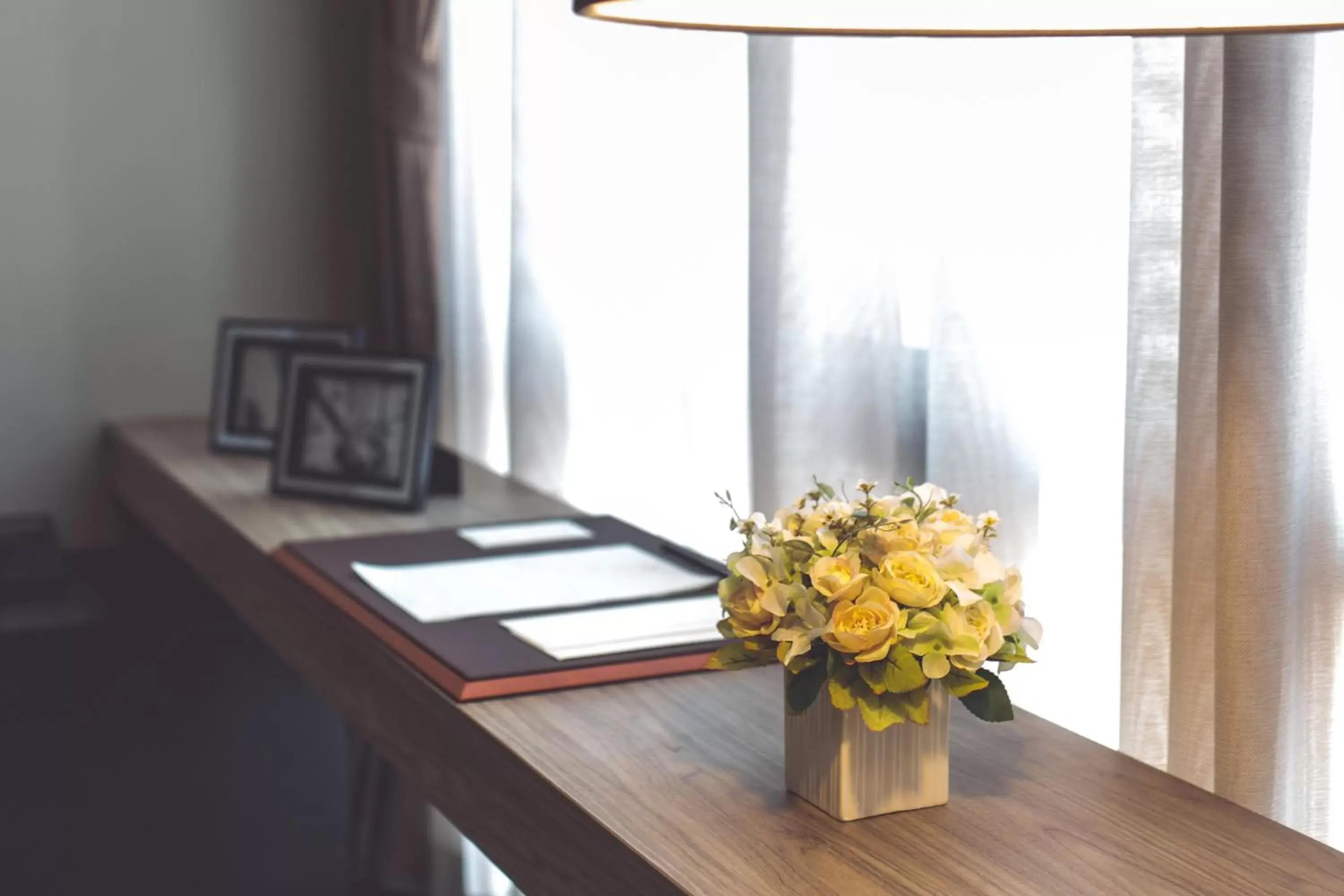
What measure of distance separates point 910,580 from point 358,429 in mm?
1418

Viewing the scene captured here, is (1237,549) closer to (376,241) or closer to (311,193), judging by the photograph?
(376,241)

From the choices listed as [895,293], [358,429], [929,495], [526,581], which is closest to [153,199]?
[358,429]

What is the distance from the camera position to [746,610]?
1.11 m

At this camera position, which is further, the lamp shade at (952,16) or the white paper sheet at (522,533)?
the white paper sheet at (522,533)

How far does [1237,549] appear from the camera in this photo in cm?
125

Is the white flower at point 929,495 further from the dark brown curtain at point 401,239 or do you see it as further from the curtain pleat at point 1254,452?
the dark brown curtain at point 401,239

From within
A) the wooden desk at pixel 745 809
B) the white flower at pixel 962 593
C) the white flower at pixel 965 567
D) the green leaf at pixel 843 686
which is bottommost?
the wooden desk at pixel 745 809

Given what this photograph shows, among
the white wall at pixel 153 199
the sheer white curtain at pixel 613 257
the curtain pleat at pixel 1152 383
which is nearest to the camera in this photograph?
the curtain pleat at pixel 1152 383

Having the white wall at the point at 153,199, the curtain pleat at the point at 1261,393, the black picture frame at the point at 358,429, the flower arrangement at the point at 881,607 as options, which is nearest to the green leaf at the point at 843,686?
the flower arrangement at the point at 881,607

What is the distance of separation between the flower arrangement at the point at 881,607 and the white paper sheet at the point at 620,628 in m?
0.39

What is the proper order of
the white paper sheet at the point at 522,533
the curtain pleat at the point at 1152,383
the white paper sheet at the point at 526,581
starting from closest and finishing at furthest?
the curtain pleat at the point at 1152,383 < the white paper sheet at the point at 526,581 < the white paper sheet at the point at 522,533

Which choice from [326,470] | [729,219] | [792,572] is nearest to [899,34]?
[792,572]

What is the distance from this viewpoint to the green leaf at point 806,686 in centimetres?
109

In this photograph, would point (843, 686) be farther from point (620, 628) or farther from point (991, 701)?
point (620, 628)
